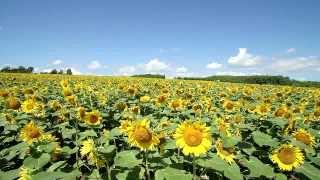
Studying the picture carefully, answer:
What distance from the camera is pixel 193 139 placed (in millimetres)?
3068

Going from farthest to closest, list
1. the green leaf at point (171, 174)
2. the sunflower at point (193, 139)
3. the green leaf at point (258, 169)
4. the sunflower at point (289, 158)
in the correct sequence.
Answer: the sunflower at point (289, 158) < the green leaf at point (258, 169) < the sunflower at point (193, 139) < the green leaf at point (171, 174)

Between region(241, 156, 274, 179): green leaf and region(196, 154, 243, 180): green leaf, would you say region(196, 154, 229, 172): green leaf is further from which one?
region(241, 156, 274, 179): green leaf

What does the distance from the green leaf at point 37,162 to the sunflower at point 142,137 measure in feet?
2.31

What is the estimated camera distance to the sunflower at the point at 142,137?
3209 mm

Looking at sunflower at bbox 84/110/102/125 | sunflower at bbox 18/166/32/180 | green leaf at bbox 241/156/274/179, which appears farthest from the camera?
sunflower at bbox 84/110/102/125

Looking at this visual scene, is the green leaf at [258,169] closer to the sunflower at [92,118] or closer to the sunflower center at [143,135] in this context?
the sunflower center at [143,135]

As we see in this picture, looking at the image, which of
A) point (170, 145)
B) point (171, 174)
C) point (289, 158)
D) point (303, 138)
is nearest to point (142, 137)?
point (170, 145)

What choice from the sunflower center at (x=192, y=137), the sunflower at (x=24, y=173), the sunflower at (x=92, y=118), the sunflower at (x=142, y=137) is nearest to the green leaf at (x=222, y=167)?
the sunflower center at (x=192, y=137)

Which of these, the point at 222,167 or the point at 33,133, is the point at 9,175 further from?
the point at 222,167

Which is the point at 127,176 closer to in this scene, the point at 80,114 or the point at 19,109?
the point at 80,114

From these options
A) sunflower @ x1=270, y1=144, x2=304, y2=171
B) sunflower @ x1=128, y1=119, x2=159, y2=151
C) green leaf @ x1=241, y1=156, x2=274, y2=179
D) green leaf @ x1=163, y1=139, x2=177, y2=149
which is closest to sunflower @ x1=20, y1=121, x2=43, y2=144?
sunflower @ x1=128, y1=119, x2=159, y2=151

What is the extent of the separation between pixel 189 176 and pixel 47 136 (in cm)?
172

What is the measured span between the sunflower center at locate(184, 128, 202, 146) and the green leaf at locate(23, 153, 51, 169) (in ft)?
3.73

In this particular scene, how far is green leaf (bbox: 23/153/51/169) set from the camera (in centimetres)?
312
